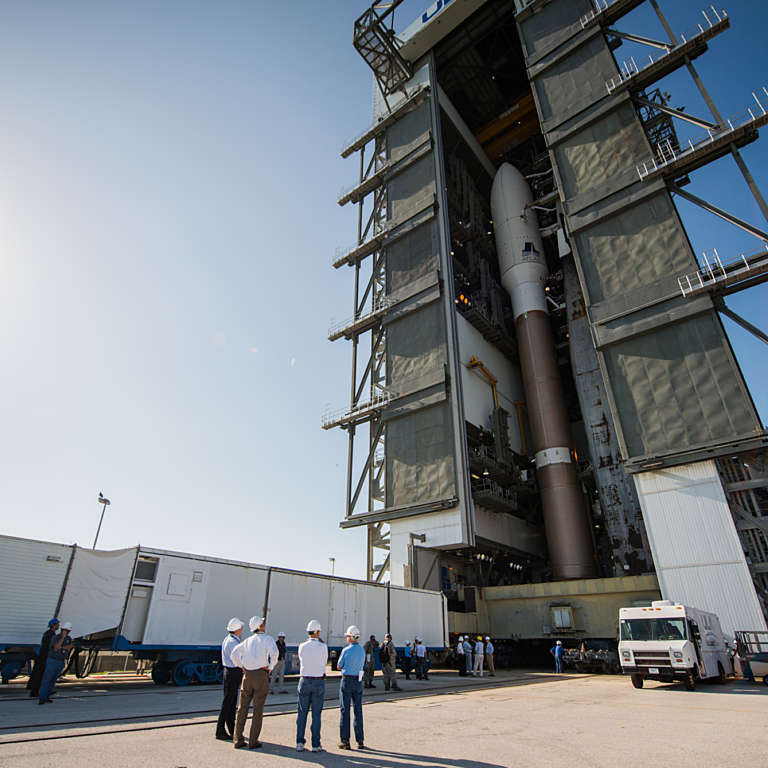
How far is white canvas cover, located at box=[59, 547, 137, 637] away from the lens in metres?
13.8

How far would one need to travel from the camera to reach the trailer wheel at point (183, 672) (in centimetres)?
1470

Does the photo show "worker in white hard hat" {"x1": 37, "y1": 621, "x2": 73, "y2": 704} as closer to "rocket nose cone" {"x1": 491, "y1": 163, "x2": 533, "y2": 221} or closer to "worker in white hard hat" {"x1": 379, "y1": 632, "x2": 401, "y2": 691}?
"worker in white hard hat" {"x1": 379, "y1": 632, "x2": 401, "y2": 691}

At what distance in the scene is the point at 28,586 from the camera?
1334 centimetres

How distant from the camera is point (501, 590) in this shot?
29500 millimetres

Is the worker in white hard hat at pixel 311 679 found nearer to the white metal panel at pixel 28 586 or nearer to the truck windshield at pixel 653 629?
the white metal panel at pixel 28 586

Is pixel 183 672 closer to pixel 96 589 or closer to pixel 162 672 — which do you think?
pixel 162 672

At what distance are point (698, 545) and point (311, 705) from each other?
20061 millimetres

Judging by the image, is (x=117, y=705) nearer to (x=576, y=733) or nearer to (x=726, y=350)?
(x=576, y=733)

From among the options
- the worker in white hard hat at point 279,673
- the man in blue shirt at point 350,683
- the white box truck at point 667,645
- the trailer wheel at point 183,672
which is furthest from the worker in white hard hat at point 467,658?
the man in blue shirt at point 350,683

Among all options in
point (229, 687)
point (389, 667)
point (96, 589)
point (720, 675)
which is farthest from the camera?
point (720, 675)

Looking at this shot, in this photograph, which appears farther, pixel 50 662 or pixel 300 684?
pixel 50 662

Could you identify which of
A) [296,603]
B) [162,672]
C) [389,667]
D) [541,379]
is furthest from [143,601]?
[541,379]

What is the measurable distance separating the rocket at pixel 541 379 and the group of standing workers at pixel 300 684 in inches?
1024

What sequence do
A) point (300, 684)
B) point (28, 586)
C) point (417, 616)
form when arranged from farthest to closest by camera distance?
point (417, 616), point (28, 586), point (300, 684)
